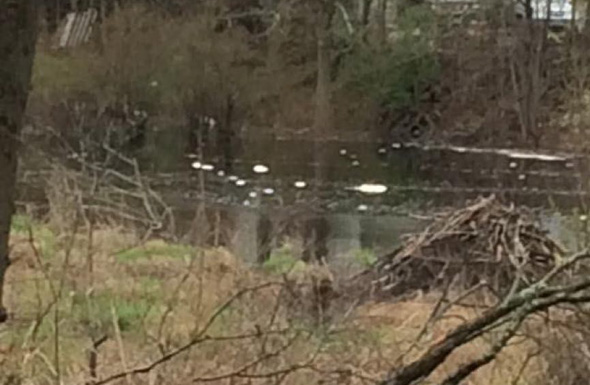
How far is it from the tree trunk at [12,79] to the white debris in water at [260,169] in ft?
46.1

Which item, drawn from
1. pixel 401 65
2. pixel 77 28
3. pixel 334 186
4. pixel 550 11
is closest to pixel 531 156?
pixel 550 11

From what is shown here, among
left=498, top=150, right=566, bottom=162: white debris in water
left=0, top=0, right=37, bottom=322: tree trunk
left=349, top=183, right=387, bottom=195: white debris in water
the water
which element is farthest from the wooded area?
left=349, top=183, right=387, bottom=195: white debris in water

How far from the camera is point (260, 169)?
54.0 ft

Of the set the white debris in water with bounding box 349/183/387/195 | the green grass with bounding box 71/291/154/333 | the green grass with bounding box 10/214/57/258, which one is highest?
the green grass with bounding box 10/214/57/258

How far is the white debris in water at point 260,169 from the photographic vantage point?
16.2 meters

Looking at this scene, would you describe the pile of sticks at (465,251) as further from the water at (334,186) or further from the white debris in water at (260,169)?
the white debris in water at (260,169)

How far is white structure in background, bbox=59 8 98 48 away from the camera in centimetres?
2138

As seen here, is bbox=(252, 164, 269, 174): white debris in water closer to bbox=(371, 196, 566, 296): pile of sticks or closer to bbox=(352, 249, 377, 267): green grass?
bbox=(352, 249, 377, 267): green grass

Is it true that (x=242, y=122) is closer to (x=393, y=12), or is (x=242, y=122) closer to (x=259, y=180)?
(x=393, y=12)

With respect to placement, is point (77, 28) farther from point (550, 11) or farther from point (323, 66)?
point (550, 11)

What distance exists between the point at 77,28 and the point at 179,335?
18.0 metres

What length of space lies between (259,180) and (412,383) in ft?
43.7

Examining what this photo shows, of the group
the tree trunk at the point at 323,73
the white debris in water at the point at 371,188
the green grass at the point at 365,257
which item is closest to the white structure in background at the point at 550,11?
the tree trunk at the point at 323,73

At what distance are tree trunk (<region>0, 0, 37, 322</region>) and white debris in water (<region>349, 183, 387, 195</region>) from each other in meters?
13.0
